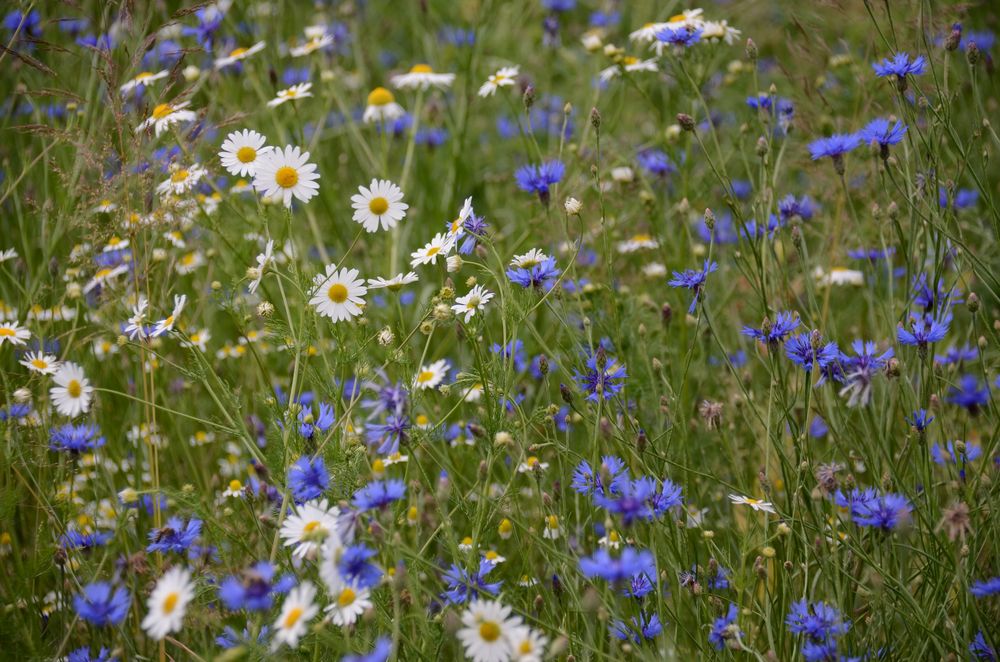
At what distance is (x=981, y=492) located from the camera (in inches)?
66.2

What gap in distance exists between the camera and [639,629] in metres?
1.44

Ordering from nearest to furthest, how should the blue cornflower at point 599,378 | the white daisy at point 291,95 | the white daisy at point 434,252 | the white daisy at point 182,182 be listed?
the blue cornflower at point 599,378 < the white daisy at point 434,252 < the white daisy at point 182,182 < the white daisy at point 291,95

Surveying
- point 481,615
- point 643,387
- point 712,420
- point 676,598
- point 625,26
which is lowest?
point 481,615

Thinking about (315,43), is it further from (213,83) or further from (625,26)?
(625,26)

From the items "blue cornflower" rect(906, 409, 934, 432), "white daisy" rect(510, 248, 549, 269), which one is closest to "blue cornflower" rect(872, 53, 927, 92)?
"blue cornflower" rect(906, 409, 934, 432)

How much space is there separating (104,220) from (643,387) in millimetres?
1733

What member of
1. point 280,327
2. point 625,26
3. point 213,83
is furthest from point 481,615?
point 625,26

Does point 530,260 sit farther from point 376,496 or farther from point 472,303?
point 376,496

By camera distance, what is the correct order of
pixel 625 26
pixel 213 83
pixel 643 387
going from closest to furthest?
pixel 643 387
pixel 213 83
pixel 625 26

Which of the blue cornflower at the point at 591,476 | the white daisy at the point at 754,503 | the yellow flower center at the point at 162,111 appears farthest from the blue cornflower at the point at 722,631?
the yellow flower center at the point at 162,111

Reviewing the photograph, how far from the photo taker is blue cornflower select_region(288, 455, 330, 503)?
1.39m

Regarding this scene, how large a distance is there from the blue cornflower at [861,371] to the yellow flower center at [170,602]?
1.02 meters

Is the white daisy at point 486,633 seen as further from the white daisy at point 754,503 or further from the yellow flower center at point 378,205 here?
the yellow flower center at point 378,205

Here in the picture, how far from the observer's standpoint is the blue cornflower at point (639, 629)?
1.40 m
